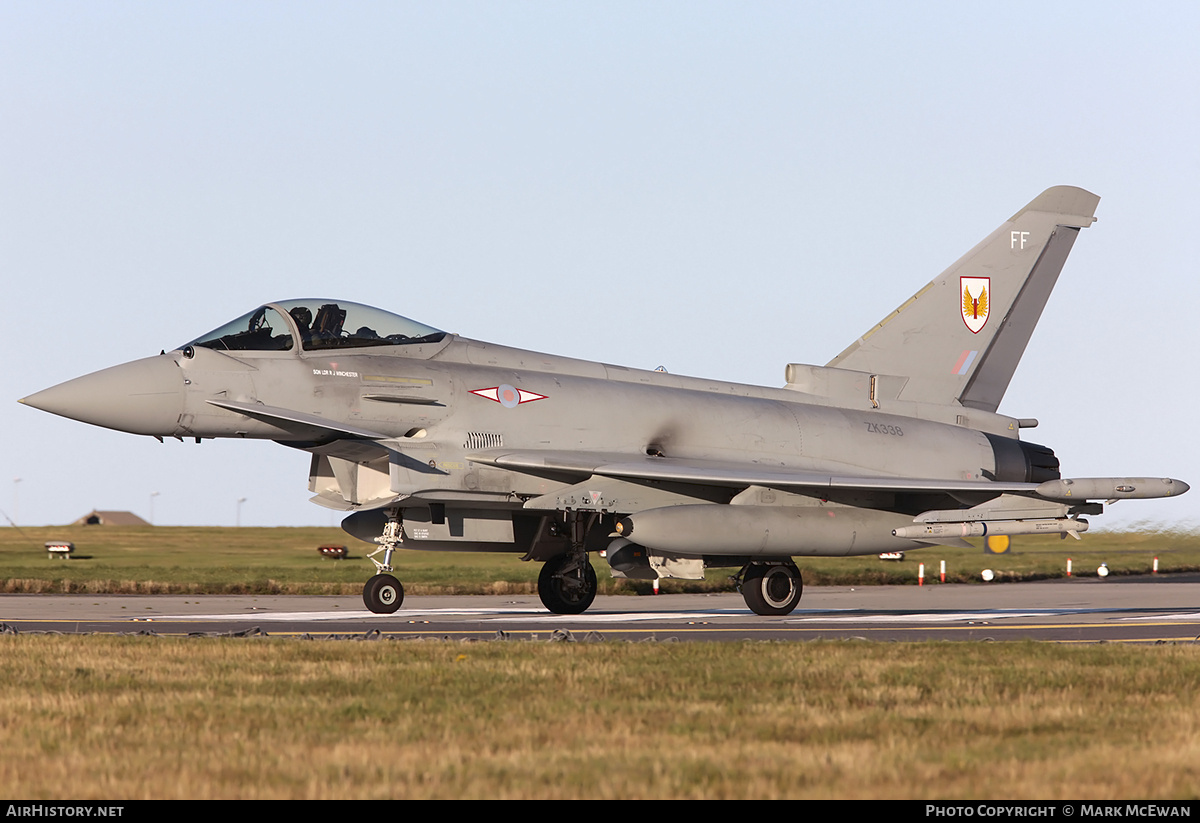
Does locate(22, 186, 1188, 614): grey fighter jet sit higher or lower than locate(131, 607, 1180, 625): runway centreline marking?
higher

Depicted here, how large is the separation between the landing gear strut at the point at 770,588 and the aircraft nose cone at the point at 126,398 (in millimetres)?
7136

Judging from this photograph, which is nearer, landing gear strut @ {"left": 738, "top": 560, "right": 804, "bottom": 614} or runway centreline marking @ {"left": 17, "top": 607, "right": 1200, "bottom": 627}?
runway centreline marking @ {"left": 17, "top": 607, "right": 1200, "bottom": 627}

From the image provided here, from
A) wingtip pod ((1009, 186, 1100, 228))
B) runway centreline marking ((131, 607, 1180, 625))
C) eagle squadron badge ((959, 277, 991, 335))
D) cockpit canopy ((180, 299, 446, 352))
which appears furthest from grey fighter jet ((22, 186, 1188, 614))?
wingtip pod ((1009, 186, 1100, 228))

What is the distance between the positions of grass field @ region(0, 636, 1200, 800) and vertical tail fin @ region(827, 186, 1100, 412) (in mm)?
8858

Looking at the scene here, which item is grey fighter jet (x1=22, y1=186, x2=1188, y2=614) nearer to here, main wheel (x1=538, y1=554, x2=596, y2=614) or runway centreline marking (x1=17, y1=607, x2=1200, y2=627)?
main wheel (x1=538, y1=554, x2=596, y2=614)

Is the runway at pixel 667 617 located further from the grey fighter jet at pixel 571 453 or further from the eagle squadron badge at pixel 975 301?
the eagle squadron badge at pixel 975 301

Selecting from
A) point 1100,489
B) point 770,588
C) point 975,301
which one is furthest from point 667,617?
point 975,301

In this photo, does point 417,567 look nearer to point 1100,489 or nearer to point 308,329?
point 308,329

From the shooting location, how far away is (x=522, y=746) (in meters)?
5.81

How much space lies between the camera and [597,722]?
21.3ft

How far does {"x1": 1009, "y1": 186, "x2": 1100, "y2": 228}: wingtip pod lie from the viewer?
19.3 metres

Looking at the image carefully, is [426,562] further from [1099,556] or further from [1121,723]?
[1121,723]

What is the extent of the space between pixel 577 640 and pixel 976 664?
3747 mm

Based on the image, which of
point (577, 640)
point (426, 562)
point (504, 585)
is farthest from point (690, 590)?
point (577, 640)
